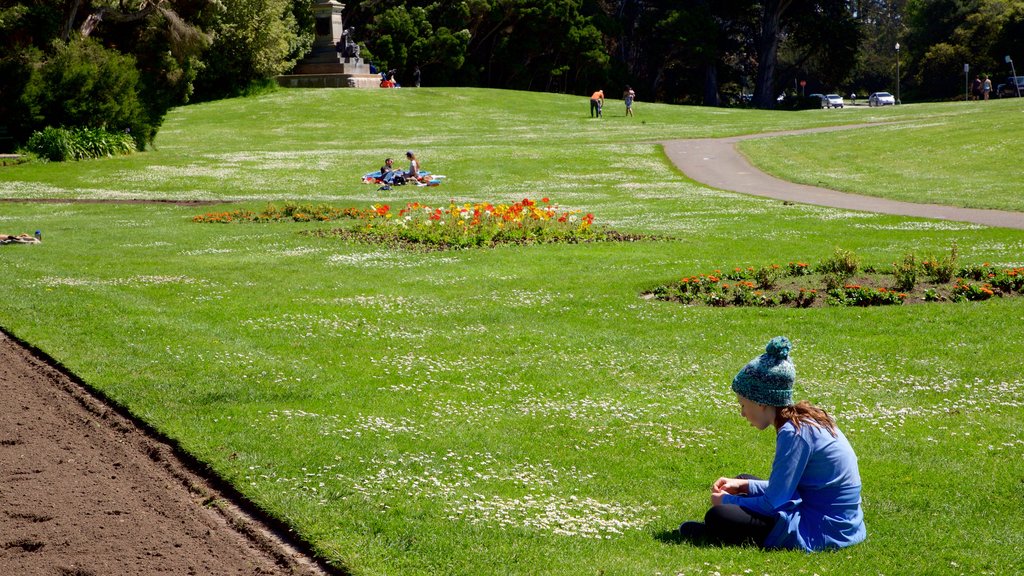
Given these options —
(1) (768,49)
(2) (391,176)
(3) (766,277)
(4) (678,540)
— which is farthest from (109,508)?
(1) (768,49)

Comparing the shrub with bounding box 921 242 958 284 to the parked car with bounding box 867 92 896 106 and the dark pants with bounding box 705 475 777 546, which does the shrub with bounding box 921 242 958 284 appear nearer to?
the dark pants with bounding box 705 475 777 546

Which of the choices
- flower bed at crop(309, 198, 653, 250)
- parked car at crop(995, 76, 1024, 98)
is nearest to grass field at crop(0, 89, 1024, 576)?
flower bed at crop(309, 198, 653, 250)

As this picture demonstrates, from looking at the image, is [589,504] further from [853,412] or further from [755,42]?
[755,42]

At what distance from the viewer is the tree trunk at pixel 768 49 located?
7762 centimetres

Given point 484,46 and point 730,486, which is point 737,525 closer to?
point 730,486

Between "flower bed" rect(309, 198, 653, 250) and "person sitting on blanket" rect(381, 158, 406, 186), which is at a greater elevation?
"person sitting on blanket" rect(381, 158, 406, 186)

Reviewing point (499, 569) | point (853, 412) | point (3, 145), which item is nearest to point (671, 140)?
point (3, 145)

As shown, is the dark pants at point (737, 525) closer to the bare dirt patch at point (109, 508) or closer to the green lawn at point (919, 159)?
the bare dirt patch at point (109, 508)

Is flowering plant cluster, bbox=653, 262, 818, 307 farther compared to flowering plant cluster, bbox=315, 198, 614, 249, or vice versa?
flowering plant cluster, bbox=315, 198, 614, 249

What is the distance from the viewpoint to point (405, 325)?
1177cm

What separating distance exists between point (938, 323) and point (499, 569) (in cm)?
775

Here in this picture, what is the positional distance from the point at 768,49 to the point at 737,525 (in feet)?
259

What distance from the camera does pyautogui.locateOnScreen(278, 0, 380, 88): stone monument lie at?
62906 mm

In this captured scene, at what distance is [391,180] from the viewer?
2983 cm
